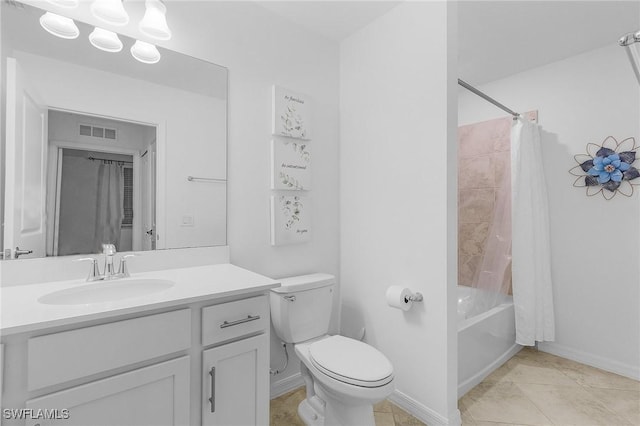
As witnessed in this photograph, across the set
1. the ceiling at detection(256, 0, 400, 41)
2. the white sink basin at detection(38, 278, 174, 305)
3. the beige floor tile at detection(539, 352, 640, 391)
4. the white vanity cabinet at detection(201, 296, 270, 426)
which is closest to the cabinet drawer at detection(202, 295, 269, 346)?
the white vanity cabinet at detection(201, 296, 270, 426)

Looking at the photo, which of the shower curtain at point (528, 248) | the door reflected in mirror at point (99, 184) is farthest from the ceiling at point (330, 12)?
the shower curtain at point (528, 248)

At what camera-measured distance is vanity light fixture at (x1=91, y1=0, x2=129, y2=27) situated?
4.36 feet

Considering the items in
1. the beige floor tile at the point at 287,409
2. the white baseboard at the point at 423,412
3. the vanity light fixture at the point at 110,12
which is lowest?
the beige floor tile at the point at 287,409

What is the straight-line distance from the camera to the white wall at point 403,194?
5.56ft

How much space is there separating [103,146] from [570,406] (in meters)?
2.97

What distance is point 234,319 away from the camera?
3.99ft

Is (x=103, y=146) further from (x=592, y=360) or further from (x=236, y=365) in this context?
(x=592, y=360)

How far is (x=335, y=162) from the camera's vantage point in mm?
2318

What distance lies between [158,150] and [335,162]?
3.89 ft

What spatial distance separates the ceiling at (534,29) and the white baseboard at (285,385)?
258cm

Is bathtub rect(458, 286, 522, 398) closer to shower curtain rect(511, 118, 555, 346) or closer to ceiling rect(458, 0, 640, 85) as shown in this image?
shower curtain rect(511, 118, 555, 346)

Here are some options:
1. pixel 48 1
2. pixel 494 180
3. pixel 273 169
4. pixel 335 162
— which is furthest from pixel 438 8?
pixel 48 1

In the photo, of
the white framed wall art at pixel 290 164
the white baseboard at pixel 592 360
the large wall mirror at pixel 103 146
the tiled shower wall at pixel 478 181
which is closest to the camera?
the large wall mirror at pixel 103 146

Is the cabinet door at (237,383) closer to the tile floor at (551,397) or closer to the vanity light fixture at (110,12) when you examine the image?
the tile floor at (551,397)
